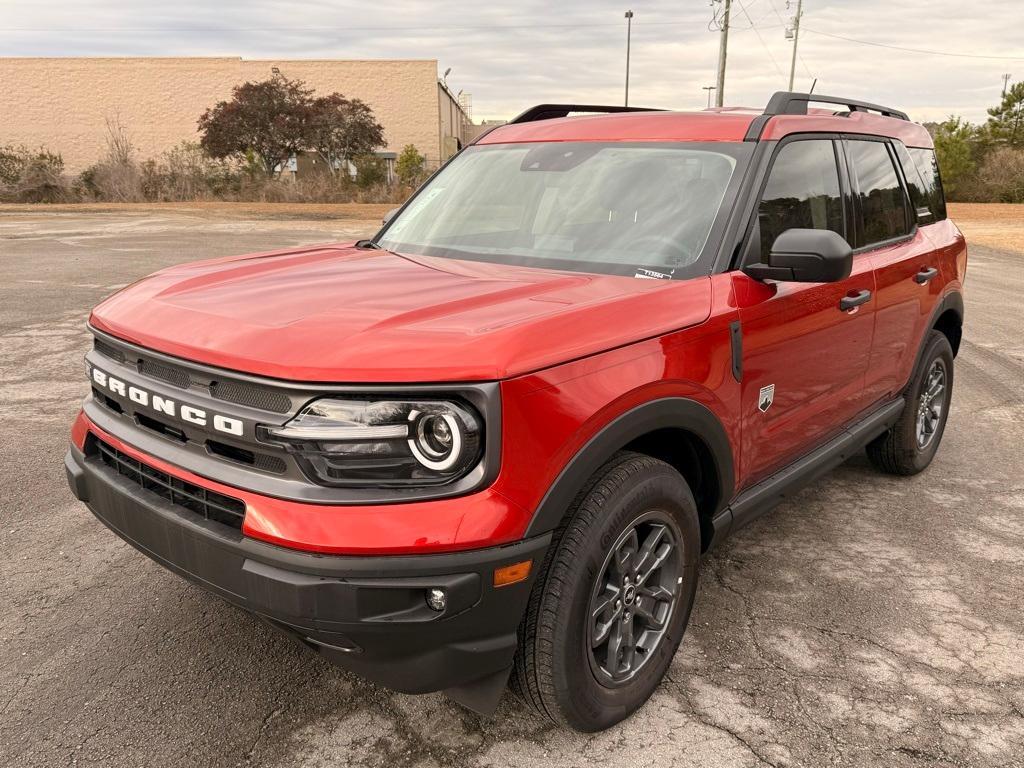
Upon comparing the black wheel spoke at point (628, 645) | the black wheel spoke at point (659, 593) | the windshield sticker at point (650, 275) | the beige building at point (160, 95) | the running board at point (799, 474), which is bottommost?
the black wheel spoke at point (628, 645)

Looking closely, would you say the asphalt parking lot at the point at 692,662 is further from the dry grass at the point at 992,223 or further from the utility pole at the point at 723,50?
the utility pole at the point at 723,50

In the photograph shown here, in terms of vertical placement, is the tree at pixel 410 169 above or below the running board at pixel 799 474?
above

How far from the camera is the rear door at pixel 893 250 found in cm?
386

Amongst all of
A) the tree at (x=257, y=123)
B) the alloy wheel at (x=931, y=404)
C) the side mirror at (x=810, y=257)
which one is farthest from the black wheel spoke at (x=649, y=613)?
the tree at (x=257, y=123)

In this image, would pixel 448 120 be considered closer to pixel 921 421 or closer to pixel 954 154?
pixel 954 154

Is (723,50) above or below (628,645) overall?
above

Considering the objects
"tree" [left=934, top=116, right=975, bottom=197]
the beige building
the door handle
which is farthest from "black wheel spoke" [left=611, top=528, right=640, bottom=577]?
the beige building

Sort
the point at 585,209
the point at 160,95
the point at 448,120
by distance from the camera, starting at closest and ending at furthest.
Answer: the point at 585,209
the point at 160,95
the point at 448,120

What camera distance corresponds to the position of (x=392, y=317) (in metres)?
2.31

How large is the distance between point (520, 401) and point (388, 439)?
0.34 meters

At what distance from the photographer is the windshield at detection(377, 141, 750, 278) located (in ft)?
9.92

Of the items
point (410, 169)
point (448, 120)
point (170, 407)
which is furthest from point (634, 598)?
point (448, 120)

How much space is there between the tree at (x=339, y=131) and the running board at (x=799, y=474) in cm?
3169

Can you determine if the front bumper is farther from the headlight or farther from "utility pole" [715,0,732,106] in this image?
"utility pole" [715,0,732,106]
